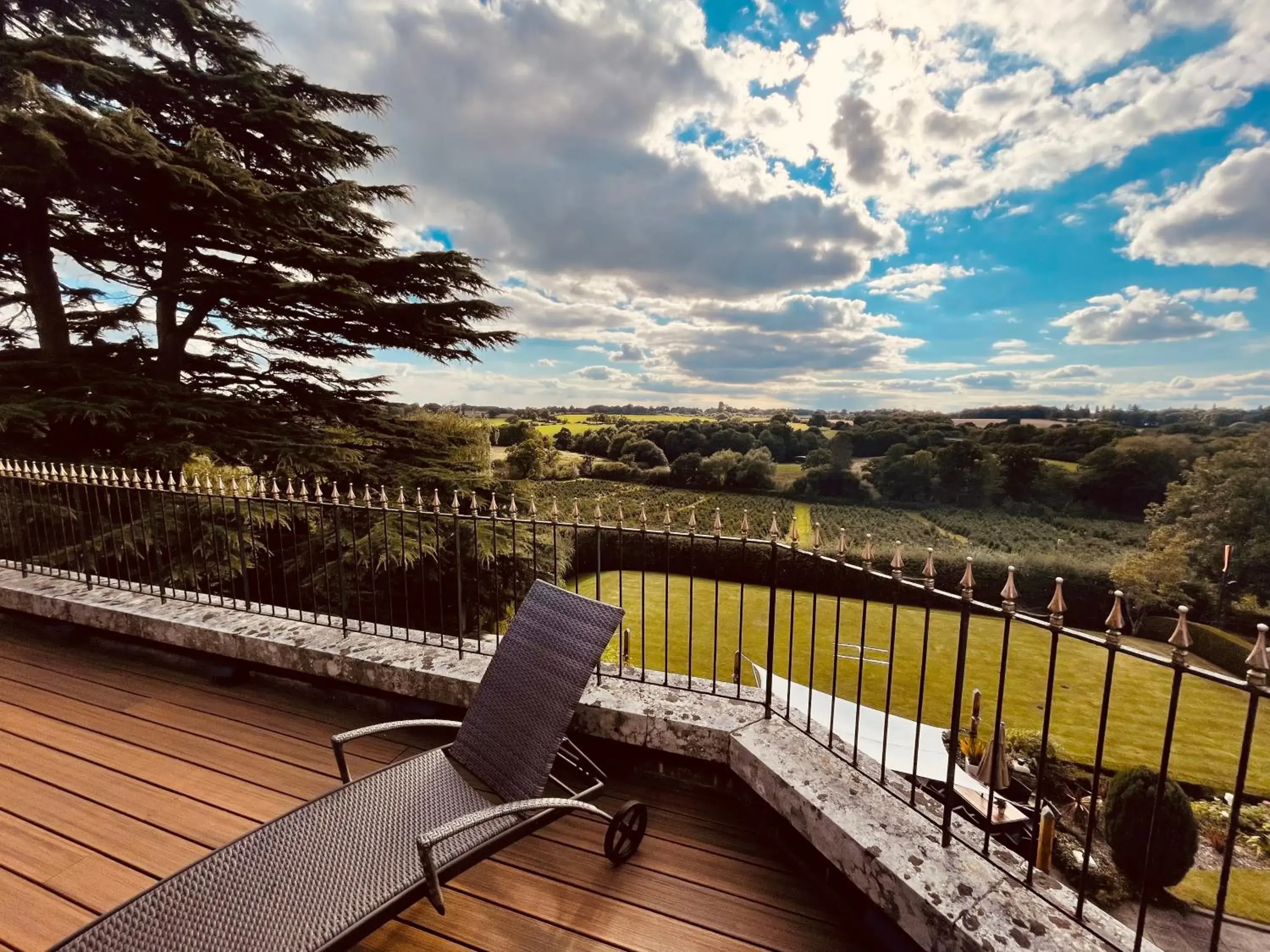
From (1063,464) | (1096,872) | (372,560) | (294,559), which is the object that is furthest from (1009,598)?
(1063,464)

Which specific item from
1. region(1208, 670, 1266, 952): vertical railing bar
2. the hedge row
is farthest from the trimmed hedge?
region(1208, 670, 1266, 952): vertical railing bar

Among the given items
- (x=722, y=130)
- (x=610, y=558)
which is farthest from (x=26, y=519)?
(x=610, y=558)

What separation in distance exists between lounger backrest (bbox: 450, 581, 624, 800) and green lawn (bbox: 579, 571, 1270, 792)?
9699 mm

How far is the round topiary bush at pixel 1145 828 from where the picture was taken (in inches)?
303

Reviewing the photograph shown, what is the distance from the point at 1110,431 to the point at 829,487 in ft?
70.0

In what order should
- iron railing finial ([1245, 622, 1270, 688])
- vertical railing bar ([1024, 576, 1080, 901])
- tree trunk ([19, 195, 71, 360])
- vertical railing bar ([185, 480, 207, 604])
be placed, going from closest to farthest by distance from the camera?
iron railing finial ([1245, 622, 1270, 688]), vertical railing bar ([1024, 576, 1080, 901]), vertical railing bar ([185, 480, 207, 604]), tree trunk ([19, 195, 71, 360])

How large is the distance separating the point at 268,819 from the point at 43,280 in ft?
41.1

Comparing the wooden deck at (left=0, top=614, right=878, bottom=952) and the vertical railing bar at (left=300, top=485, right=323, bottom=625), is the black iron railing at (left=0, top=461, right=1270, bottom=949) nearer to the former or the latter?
the vertical railing bar at (left=300, top=485, right=323, bottom=625)

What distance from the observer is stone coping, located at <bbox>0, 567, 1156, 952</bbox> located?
5.21 feet

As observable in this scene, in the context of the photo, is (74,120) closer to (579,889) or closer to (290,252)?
(290,252)

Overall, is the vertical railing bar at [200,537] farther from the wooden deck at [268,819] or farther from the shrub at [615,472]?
the shrub at [615,472]

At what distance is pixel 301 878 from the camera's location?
1723 mm

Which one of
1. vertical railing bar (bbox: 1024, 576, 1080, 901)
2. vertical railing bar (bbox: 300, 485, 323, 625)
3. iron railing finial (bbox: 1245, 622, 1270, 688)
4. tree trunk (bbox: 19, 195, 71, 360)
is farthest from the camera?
tree trunk (bbox: 19, 195, 71, 360)

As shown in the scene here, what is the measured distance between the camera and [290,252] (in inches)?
369
